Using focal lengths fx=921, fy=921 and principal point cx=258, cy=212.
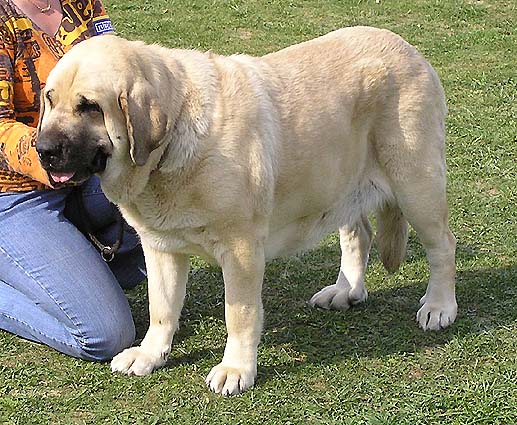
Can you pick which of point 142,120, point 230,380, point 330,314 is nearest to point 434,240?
point 330,314

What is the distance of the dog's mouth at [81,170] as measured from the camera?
9.95 feet

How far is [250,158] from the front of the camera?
3.31 m

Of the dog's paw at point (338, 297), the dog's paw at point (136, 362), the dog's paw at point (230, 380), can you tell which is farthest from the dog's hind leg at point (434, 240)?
the dog's paw at point (136, 362)

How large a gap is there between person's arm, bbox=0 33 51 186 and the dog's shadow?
3.12 ft

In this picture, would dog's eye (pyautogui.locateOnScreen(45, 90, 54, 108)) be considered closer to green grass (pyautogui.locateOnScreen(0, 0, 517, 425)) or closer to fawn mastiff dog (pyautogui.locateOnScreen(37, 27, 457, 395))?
fawn mastiff dog (pyautogui.locateOnScreen(37, 27, 457, 395))

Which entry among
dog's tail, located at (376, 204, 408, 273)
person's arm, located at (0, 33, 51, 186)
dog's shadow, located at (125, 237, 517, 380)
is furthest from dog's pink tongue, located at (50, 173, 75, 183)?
dog's tail, located at (376, 204, 408, 273)

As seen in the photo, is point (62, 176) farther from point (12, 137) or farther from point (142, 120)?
point (12, 137)

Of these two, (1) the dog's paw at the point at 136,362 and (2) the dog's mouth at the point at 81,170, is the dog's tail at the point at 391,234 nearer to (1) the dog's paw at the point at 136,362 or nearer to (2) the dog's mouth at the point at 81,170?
(1) the dog's paw at the point at 136,362

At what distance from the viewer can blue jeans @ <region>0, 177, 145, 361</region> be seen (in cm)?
377

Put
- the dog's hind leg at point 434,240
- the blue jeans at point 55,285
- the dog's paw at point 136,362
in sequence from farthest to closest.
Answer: the dog's hind leg at point 434,240, the blue jeans at point 55,285, the dog's paw at point 136,362

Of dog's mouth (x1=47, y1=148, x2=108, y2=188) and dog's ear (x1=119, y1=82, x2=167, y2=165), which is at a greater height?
dog's ear (x1=119, y1=82, x2=167, y2=165)

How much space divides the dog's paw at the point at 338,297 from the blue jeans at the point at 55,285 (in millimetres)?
892

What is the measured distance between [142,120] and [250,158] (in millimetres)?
480

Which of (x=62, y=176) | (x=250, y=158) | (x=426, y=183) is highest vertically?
(x=62, y=176)
